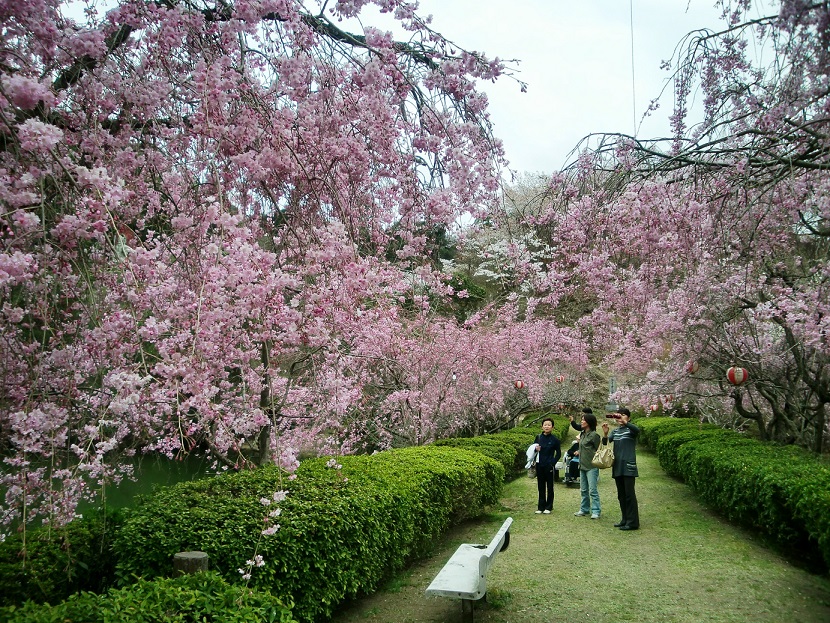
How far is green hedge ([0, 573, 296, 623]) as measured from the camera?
7.87ft

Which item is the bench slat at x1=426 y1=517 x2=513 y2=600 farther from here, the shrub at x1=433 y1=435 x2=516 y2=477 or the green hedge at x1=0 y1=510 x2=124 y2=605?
the shrub at x1=433 y1=435 x2=516 y2=477

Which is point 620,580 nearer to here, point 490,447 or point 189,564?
point 189,564

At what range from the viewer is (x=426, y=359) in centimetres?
1138

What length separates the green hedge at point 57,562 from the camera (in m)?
3.34

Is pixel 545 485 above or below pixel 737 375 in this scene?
below

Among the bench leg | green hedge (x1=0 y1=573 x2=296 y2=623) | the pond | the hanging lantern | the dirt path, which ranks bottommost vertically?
the pond

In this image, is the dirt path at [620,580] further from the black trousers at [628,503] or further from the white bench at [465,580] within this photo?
the white bench at [465,580]

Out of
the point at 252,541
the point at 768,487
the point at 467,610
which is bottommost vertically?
the point at 467,610

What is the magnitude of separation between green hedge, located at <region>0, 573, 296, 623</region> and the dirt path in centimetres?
188

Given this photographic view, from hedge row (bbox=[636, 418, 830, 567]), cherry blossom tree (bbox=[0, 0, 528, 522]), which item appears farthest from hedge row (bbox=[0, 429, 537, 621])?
hedge row (bbox=[636, 418, 830, 567])

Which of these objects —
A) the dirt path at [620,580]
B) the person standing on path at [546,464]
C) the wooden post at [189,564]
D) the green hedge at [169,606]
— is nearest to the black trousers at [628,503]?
Answer: the dirt path at [620,580]

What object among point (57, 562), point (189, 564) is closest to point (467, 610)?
point (189, 564)

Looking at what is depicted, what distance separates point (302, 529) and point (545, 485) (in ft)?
16.4

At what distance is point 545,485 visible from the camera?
796 cm
